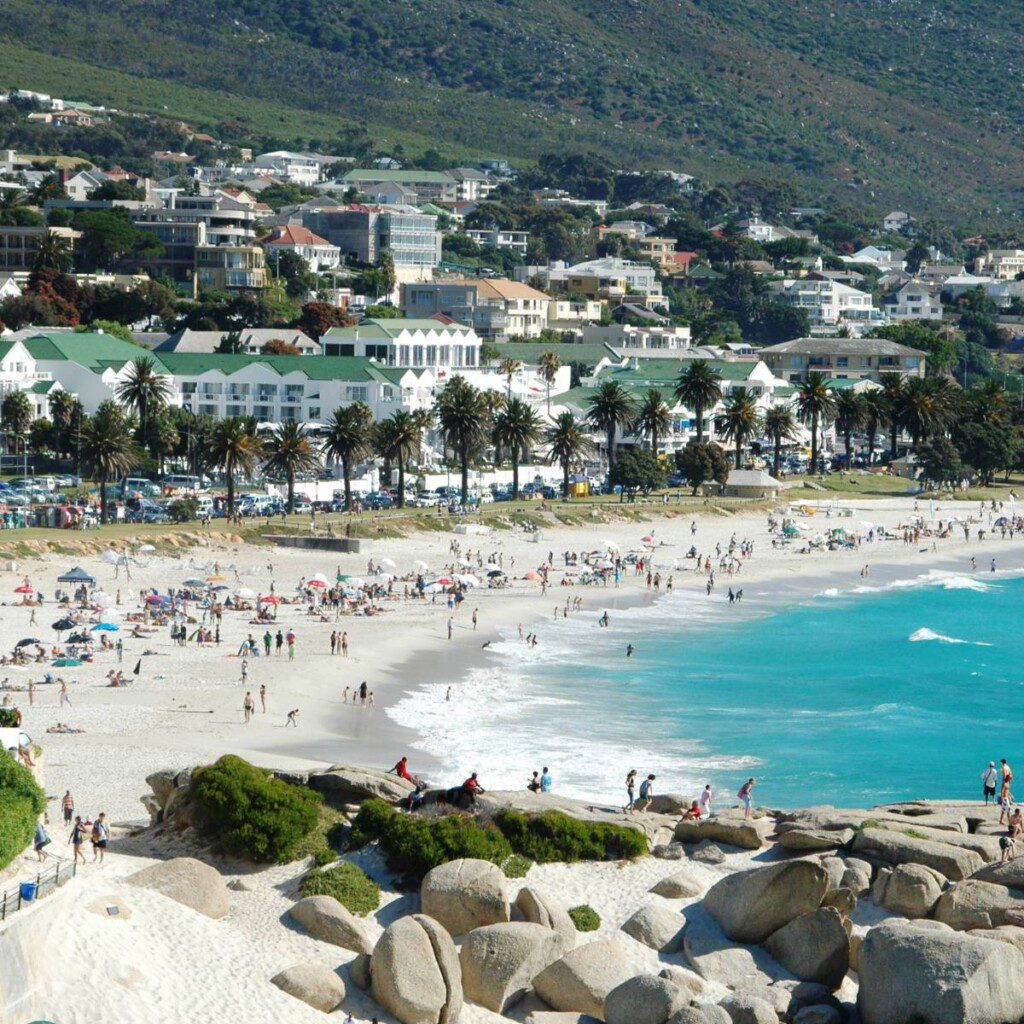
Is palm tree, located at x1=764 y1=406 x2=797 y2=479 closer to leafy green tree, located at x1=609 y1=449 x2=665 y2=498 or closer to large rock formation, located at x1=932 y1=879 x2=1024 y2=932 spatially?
leafy green tree, located at x1=609 y1=449 x2=665 y2=498

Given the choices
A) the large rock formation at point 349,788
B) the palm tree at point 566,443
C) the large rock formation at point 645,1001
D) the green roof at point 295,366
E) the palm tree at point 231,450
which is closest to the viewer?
the large rock formation at point 645,1001

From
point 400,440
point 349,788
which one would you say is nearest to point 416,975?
point 349,788

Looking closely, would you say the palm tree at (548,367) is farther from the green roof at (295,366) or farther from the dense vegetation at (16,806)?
the dense vegetation at (16,806)

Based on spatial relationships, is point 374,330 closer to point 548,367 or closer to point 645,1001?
point 548,367

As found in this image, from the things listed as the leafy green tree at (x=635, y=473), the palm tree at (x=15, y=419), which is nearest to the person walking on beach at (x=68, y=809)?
the palm tree at (x=15, y=419)

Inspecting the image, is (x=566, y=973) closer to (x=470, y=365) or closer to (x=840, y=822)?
(x=840, y=822)

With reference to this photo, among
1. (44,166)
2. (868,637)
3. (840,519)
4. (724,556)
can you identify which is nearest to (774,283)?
(44,166)

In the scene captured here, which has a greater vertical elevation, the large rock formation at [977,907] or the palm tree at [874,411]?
the palm tree at [874,411]
